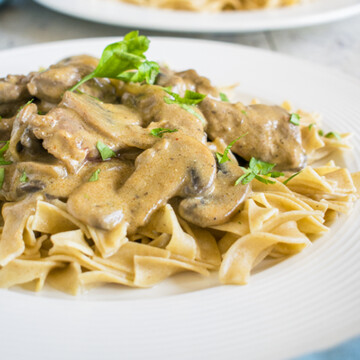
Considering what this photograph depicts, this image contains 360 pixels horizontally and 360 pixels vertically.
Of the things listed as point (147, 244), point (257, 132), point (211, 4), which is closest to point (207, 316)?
point (147, 244)

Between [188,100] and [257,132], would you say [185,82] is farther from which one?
[257,132]

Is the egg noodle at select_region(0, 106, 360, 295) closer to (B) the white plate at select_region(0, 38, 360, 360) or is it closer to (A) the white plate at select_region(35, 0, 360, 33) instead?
(B) the white plate at select_region(0, 38, 360, 360)

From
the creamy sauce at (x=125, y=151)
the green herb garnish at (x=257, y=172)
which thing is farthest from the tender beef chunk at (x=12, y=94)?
the green herb garnish at (x=257, y=172)

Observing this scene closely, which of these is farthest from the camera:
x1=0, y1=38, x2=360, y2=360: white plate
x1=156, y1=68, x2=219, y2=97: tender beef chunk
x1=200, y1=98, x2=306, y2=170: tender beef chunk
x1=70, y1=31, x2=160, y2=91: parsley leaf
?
x1=156, y1=68, x2=219, y2=97: tender beef chunk

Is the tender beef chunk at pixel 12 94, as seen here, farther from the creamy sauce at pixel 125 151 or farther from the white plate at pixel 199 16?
the white plate at pixel 199 16

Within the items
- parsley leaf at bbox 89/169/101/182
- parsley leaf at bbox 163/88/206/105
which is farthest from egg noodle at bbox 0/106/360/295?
parsley leaf at bbox 163/88/206/105
